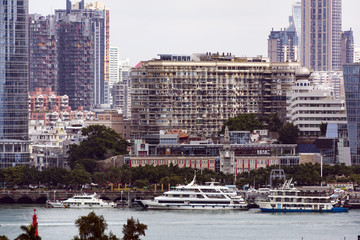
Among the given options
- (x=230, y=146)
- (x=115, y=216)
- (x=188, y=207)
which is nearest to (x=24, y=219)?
(x=115, y=216)

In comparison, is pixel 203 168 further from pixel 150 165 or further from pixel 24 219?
pixel 24 219

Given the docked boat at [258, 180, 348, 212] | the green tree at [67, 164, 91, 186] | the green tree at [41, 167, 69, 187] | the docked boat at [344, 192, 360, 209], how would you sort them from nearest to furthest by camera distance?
the docked boat at [258, 180, 348, 212] → the docked boat at [344, 192, 360, 209] → the green tree at [67, 164, 91, 186] → the green tree at [41, 167, 69, 187]

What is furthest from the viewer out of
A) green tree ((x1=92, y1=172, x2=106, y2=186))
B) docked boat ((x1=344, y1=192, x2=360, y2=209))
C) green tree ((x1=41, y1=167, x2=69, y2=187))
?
green tree ((x1=92, y1=172, x2=106, y2=186))

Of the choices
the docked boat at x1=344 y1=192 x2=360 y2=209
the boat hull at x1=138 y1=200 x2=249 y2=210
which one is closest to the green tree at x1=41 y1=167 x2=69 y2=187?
the boat hull at x1=138 y1=200 x2=249 y2=210

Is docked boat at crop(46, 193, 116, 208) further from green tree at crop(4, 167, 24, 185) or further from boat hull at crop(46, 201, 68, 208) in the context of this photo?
green tree at crop(4, 167, 24, 185)

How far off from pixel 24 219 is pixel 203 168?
46.8 m

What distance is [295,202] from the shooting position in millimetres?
163500

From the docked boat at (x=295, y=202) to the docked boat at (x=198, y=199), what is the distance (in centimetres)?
421

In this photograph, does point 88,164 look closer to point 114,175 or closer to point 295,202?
point 114,175

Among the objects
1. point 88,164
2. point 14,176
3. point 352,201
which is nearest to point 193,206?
point 352,201

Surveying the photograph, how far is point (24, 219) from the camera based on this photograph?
151m

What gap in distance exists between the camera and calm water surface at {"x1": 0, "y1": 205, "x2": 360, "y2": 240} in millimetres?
134625

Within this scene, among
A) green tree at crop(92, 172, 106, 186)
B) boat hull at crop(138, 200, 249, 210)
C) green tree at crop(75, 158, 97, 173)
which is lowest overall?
boat hull at crop(138, 200, 249, 210)

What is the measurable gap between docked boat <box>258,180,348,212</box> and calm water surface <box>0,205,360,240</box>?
2034 mm
